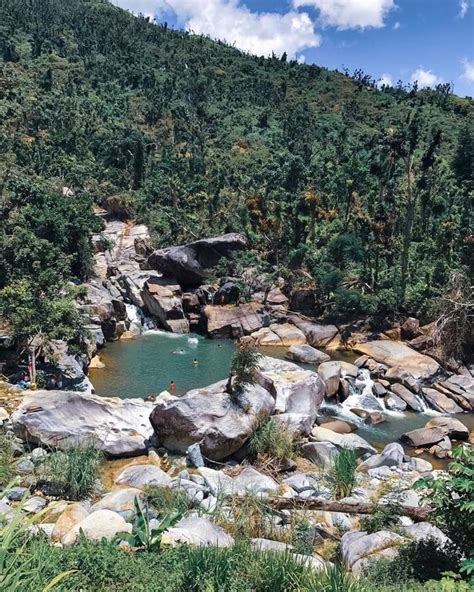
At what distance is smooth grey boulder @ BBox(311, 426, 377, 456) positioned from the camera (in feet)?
52.3

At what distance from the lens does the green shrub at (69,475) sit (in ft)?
34.4

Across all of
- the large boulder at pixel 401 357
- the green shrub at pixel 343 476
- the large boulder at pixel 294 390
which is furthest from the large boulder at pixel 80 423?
the large boulder at pixel 401 357

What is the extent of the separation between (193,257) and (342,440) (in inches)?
914

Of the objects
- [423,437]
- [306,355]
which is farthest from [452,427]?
[306,355]

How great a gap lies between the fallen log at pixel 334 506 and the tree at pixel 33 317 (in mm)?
12175

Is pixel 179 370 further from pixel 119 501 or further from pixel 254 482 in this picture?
pixel 119 501

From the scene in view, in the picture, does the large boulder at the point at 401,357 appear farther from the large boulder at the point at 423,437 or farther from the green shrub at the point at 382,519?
the green shrub at the point at 382,519

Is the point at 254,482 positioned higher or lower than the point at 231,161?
lower

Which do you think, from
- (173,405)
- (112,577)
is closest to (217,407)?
(173,405)

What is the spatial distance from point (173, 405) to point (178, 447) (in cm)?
117

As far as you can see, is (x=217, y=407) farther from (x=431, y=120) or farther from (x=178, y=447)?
(x=431, y=120)

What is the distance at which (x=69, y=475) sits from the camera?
10609 mm

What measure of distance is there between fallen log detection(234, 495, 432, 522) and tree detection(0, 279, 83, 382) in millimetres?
12175

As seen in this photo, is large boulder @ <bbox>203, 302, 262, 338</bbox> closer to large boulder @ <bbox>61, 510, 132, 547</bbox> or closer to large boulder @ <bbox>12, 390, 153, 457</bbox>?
large boulder @ <bbox>12, 390, 153, 457</bbox>
